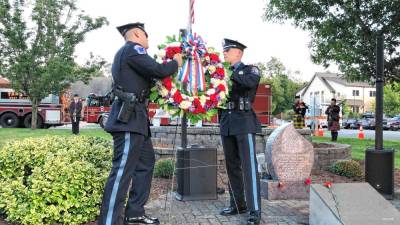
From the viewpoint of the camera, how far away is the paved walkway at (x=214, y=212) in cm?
548

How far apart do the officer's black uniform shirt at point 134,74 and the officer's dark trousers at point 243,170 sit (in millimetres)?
1239

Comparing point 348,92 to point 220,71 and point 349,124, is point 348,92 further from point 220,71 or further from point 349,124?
point 220,71

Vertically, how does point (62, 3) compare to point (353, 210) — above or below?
above

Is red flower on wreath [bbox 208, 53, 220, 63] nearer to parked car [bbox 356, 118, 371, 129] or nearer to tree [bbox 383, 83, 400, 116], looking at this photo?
parked car [bbox 356, 118, 371, 129]

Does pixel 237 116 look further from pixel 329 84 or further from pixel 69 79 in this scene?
pixel 329 84

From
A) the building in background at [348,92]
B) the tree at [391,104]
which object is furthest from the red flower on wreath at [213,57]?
the building in background at [348,92]

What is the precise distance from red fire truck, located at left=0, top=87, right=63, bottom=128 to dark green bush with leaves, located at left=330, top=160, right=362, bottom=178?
2144 cm

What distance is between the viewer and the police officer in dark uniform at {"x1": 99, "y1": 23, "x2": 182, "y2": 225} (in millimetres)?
4691

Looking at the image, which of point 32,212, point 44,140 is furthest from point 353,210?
point 44,140

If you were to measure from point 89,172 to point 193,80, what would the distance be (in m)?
1.58

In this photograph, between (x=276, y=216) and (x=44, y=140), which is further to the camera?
(x=44, y=140)

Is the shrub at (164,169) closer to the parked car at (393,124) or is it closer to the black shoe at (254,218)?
the black shoe at (254,218)

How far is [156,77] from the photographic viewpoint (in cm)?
483

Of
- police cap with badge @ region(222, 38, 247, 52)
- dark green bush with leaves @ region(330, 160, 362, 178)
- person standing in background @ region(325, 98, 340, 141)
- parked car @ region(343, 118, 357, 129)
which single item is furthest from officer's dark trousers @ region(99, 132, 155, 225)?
parked car @ region(343, 118, 357, 129)
